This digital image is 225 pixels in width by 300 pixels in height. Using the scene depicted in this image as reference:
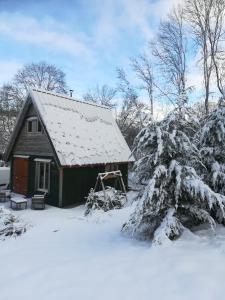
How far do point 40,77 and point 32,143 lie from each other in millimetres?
24247

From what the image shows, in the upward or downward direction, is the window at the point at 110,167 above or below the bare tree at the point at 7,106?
below

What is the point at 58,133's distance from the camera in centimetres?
1507

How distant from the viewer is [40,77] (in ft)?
126

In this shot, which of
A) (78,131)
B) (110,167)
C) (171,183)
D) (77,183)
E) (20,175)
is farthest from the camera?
(110,167)

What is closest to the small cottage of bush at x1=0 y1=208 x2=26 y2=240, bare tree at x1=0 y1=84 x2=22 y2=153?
bush at x1=0 y1=208 x2=26 y2=240

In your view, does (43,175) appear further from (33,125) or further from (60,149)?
(33,125)

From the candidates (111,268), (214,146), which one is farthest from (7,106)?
(111,268)

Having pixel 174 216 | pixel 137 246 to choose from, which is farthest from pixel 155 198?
pixel 137 246

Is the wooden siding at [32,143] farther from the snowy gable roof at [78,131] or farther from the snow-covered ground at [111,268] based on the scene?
the snow-covered ground at [111,268]

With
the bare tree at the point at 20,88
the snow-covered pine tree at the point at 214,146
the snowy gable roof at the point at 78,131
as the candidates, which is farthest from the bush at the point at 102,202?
the bare tree at the point at 20,88

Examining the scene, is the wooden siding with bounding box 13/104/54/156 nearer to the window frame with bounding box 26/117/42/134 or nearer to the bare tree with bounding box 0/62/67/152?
the window frame with bounding box 26/117/42/134

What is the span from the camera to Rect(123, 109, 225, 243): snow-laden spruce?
675 centimetres

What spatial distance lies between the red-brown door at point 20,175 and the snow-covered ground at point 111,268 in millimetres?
8878

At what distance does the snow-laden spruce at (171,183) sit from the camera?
266 inches
